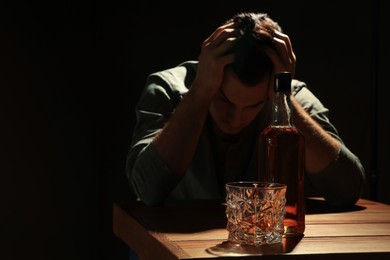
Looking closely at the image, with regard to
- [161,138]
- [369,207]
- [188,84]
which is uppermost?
[188,84]

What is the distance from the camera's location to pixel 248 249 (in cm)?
102

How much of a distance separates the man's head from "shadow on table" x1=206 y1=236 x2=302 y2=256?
727 millimetres

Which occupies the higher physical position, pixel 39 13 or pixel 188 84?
pixel 39 13

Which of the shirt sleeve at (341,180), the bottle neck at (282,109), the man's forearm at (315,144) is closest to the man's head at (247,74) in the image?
the man's forearm at (315,144)

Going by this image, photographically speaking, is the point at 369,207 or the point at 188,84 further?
the point at 188,84

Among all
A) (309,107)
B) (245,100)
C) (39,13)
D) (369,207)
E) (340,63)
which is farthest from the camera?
(340,63)

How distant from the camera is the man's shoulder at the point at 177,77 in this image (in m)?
1.95

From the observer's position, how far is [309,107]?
6.41 ft

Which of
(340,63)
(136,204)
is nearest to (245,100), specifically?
(136,204)

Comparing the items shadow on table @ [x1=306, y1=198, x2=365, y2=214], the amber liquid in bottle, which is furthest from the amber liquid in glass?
shadow on table @ [x1=306, y1=198, x2=365, y2=214]

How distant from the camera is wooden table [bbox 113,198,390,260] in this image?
1.00 metres

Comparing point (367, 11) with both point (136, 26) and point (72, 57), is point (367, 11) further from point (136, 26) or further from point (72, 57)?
point (72, 57)

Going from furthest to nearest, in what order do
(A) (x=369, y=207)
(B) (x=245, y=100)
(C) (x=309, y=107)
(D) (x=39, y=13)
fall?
(D) (x=39, y=13) < (C) (x=309, y=107) < (B) (x=245, y=100) < (A) (x=369, y=207)

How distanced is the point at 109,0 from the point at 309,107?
1171 mm
